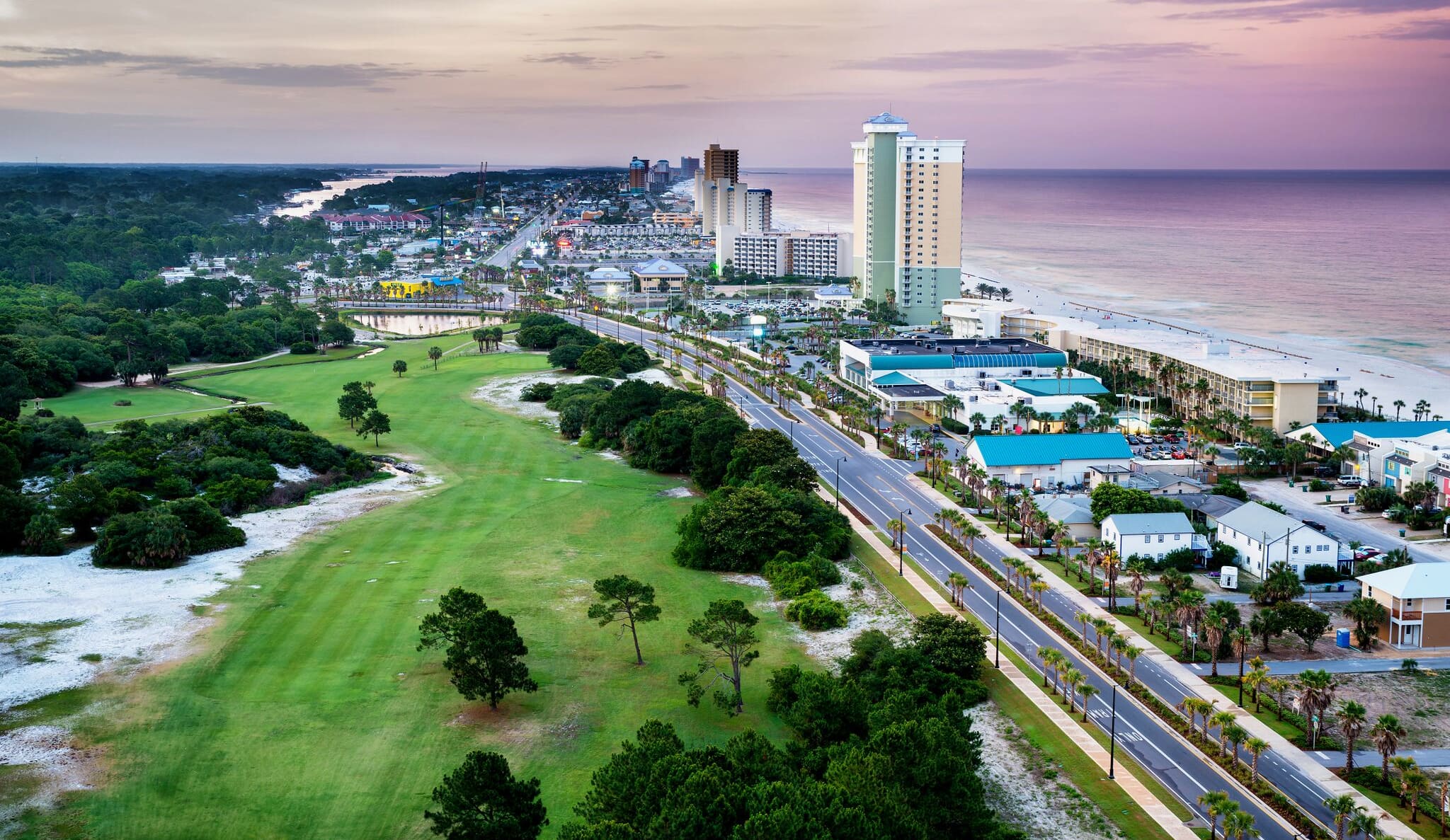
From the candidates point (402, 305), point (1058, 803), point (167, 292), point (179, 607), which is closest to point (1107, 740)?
point (1058, 803)

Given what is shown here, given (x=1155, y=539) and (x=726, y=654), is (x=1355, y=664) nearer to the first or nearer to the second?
(x=1155, y=539)

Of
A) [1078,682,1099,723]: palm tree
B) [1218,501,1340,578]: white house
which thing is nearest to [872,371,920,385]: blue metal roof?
[1218,501,1340,578]: white house

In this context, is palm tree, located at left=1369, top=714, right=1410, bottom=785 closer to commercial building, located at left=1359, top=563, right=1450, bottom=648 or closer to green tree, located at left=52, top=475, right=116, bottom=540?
commercial building, located at left=1359, top=563, right=1450, bottom=648

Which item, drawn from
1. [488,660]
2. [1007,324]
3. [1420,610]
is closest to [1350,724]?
[1420,610]

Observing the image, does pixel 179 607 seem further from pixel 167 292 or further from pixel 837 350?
pixel 167 292

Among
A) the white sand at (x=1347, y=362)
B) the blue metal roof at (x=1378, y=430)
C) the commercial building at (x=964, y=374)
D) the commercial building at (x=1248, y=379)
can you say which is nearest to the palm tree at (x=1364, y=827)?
the blue metal roof at (x=1378, y=430)

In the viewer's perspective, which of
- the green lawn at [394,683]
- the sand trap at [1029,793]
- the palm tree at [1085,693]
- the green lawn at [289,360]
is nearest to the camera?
the sand trap at [1029,793]

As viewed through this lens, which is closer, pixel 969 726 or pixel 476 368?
pixel 969 726

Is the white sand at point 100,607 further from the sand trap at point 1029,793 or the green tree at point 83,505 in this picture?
the sand trap at point 1029,793
